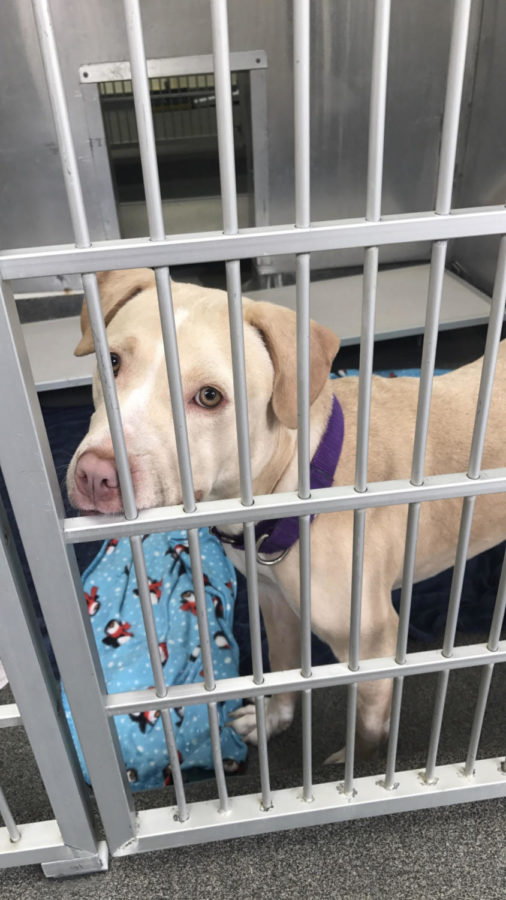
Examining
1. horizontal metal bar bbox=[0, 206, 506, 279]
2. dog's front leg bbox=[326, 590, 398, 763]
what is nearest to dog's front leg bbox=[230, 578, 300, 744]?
dog's front leg bbox=[326, 590, 398, 763]

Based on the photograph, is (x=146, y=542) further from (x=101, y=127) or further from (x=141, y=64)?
(x=101, y=127)

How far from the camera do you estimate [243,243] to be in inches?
23.3

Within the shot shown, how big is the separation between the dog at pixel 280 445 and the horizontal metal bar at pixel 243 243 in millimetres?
256

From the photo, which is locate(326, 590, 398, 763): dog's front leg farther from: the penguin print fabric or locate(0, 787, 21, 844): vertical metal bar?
locate(0, 787, 21, 844): vertical metal bar

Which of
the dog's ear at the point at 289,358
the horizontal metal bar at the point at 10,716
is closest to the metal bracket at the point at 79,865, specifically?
the horizontal metal bar at the point at 10,716

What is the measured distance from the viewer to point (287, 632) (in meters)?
1.43

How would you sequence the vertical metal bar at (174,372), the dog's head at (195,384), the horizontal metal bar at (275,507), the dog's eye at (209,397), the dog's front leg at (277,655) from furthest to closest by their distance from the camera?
the dog's front leg at (277,655) → the dog's eye at (209,397) → the dog's head at (195,384) → the horizontal metal bar at (275,507) → the vertical metal bar at (174,372)

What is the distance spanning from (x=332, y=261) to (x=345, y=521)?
2.52 metres

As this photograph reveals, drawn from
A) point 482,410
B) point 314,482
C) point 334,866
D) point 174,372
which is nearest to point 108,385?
point 174,372

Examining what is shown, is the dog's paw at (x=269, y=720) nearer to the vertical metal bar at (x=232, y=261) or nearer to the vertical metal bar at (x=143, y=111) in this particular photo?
the vertical metal bar at (x=232, y=261)

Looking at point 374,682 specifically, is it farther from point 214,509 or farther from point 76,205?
point 76,205

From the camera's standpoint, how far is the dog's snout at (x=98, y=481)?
2.48ft

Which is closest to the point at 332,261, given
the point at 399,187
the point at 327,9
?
the point at 399,187

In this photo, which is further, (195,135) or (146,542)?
(195,135)
